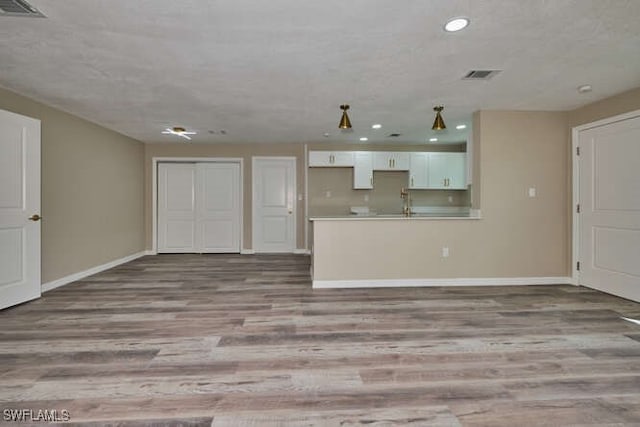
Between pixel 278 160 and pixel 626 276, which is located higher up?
pixel 278 160

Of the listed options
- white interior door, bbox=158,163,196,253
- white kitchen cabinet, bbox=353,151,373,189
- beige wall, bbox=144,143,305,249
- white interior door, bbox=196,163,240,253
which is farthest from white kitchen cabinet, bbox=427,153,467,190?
white interior door, bbox=158,163,196,253

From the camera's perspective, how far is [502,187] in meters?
4.13

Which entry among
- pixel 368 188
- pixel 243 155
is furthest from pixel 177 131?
pixel 368 188

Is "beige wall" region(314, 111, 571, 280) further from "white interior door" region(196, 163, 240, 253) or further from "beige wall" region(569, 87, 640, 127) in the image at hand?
"white interior door" region(196, 163, 240, 253)

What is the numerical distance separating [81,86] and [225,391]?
3418 mm

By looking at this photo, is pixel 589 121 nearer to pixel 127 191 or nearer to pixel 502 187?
pixel 502 187

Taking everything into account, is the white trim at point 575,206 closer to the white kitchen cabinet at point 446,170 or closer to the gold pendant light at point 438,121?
the gold pendant light at point 438,121

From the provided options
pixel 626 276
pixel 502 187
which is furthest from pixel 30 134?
pixel 626 276

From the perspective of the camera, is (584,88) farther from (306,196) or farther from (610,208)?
(306,196)

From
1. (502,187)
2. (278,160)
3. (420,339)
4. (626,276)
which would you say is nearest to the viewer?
(420,339)

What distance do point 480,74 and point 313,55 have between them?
1651mm

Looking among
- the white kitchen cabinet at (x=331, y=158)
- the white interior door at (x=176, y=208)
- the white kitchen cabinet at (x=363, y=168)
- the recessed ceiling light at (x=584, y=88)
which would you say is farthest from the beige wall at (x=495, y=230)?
the white interior door at (x=176, y=208)

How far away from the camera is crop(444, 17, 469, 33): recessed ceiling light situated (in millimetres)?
2074

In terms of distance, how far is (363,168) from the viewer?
620 centimetres
